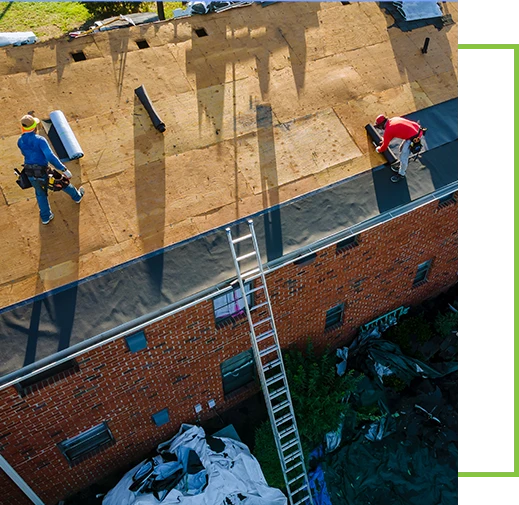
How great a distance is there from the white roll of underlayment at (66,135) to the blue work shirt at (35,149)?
119 centimetres

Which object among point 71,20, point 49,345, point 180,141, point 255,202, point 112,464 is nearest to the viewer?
point 49,345

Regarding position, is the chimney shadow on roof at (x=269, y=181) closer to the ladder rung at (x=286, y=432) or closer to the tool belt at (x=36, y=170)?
the tool belt at (x=36, y=170)

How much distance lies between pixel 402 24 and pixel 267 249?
916 centimetres

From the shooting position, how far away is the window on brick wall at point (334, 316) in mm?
13703

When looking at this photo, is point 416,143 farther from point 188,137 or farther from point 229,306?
point 229,306

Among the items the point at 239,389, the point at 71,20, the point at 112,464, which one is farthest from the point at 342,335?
the point at 71,20

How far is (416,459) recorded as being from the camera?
1359 cm

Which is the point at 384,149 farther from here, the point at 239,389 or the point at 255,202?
the point at 239,389

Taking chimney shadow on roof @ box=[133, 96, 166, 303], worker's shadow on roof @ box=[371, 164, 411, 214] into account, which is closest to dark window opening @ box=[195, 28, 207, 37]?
chimney shadow on roof @ box=[133, 96, 166, 303]

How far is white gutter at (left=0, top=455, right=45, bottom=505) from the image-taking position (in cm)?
1018

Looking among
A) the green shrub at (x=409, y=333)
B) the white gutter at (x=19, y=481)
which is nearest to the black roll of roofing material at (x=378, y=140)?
the green shrub at (x=409, y=333)

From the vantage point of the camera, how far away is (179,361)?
11273 millimetres

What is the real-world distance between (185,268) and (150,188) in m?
2.26

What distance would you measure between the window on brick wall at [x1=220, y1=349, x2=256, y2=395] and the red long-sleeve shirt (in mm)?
6311
